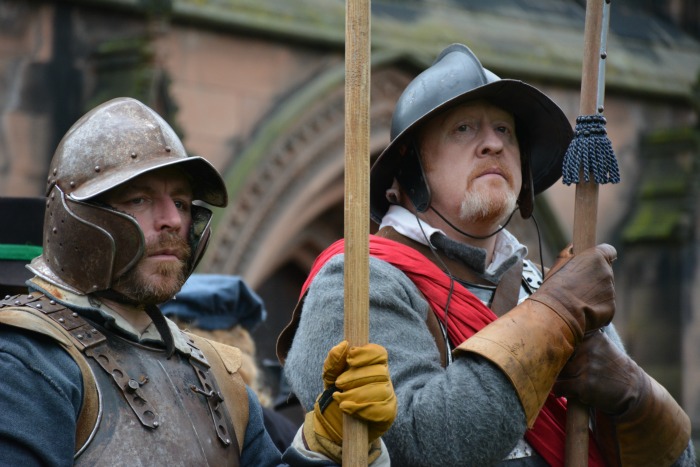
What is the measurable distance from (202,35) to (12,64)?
1.34 meters

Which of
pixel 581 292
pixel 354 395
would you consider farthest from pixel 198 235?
pixel 581 292

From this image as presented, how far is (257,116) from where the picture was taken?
11367mm

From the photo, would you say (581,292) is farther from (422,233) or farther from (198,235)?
(198,235)

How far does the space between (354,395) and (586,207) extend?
1.01 metres

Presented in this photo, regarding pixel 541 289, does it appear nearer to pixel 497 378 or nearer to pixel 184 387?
pixel 497 378

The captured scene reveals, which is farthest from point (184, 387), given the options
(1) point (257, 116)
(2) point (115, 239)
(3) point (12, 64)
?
(1) point (257, 116)

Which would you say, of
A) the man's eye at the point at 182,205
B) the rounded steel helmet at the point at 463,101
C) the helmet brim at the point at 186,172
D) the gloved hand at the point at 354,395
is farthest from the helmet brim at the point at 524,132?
the gloved hand at the point at 354,395

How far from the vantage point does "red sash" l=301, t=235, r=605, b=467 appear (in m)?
4.53

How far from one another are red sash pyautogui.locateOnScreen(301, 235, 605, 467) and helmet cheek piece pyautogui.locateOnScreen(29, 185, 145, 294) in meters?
0.69

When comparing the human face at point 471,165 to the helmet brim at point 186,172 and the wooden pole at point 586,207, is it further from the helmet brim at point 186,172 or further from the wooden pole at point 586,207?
the helmet brim at point 186,172

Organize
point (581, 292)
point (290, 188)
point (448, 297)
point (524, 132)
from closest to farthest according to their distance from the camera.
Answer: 1. point (581, 292)
2. point (448, 297)
3. point (524, 132)
4. point (290, 188)

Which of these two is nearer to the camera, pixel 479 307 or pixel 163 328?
pixel 163 328

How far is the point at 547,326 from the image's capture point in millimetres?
4324

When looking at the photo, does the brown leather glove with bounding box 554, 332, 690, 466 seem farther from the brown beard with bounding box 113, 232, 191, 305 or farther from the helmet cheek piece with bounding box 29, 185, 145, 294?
the helmet cheek piece with bounding box 29, 185, 145, 294
